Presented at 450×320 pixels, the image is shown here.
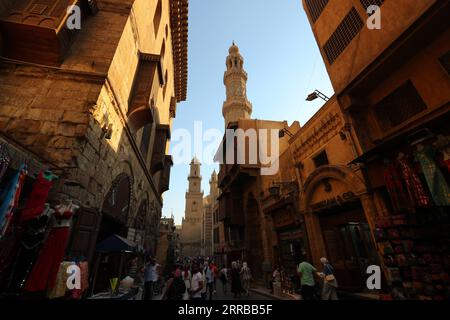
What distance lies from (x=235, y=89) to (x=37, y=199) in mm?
33953

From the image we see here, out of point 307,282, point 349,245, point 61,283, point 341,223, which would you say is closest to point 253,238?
point 349,245

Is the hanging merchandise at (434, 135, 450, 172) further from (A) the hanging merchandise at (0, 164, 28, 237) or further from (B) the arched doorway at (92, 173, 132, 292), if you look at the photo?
(B) the arched doorway at (92, 173, 132, 292)

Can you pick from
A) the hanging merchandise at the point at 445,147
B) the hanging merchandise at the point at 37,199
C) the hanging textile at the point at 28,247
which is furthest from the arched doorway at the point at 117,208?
the hanging merchandise at the point at 445,147

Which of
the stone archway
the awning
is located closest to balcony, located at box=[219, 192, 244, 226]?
the stone archway

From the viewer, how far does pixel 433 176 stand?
518cm

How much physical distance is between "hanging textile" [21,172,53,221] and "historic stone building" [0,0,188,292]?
318mm

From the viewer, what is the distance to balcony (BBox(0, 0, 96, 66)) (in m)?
5.43

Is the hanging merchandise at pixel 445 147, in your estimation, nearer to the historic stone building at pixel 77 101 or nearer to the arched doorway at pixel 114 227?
the historic stone building at pixel 77 101

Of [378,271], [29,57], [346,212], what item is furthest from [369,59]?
[29,57]

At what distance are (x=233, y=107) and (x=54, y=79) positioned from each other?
92.6 ft

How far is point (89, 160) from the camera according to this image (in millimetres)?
5609

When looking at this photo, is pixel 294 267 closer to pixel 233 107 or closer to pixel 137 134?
pixel 137 134

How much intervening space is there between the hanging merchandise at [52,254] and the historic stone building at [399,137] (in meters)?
8.30
